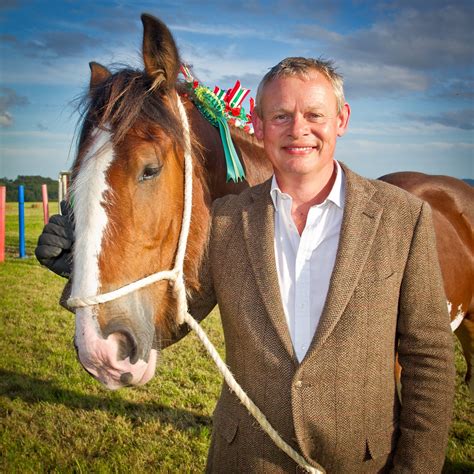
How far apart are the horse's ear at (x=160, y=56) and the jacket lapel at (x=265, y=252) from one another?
25.6 inches

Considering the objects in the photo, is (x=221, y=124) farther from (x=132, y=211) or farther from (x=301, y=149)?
(x=132, y=211)

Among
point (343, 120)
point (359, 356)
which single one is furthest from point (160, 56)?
point (359, 356)

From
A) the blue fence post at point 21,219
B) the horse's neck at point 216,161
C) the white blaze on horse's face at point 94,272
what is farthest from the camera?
the blue fence post at point 21,219

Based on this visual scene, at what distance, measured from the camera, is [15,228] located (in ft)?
65.7

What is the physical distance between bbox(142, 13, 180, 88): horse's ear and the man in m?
0.43

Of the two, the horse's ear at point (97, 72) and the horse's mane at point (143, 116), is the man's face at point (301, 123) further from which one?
the horse's ear at point (97, 72)

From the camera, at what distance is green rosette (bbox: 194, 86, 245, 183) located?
2008 millimetres

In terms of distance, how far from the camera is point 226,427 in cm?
159

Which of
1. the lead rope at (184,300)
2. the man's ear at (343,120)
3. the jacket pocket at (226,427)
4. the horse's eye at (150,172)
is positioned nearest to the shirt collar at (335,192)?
the man's ear at (343,120)

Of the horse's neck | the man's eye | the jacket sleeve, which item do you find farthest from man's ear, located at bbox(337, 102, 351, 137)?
the horse's neck

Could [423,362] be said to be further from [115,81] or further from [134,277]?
[115,81]

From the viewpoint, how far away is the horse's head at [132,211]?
135 centimetres

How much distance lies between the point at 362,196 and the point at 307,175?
24cm

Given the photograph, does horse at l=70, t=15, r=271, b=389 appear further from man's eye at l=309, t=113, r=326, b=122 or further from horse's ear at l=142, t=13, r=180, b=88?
man's eye at l=309, t=113, r=326, b=122
